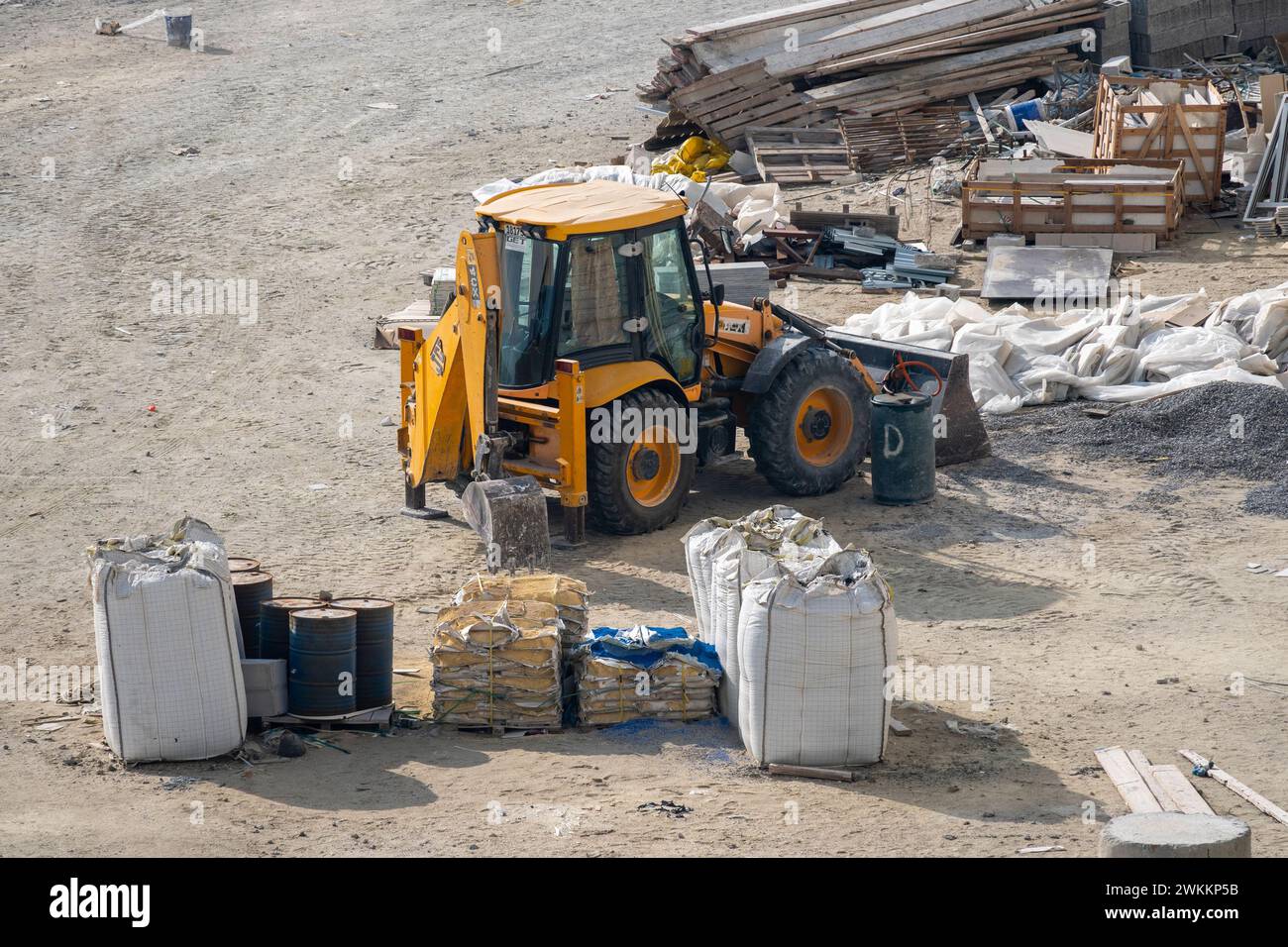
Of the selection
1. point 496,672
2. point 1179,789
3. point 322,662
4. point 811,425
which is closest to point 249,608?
point 322,662

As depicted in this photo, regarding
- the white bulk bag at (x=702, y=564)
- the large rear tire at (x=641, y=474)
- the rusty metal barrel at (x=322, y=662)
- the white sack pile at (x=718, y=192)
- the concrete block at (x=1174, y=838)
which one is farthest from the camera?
the white sack pile at (x=718, y=192)

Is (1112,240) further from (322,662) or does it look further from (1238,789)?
(322,662)

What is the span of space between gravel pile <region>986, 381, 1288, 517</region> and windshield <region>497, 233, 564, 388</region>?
15.1 feet

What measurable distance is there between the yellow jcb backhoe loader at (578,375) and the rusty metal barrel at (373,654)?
85.1 inches

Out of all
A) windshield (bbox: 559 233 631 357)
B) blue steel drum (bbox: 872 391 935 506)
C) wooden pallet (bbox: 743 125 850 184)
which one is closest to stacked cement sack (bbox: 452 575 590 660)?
windshield (bbox: 559 233 631 357)

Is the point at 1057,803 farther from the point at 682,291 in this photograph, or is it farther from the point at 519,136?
the point at 519,136

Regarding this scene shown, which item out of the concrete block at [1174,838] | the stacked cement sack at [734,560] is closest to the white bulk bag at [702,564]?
the stacked cement sack at [734,560]

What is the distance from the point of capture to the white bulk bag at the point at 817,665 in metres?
7.78

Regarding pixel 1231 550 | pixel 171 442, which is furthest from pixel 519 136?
pixel 1231 550

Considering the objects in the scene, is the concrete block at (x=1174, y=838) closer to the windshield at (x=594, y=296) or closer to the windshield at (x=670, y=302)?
the windshield at (x=594, y=296)

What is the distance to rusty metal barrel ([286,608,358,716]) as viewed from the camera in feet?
Result: 27.4

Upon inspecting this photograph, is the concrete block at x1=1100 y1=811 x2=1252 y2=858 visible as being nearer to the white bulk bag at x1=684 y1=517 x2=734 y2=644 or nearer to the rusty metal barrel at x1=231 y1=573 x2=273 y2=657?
the white bulk bag at x1=684 y1=517 x2=734 y2=644

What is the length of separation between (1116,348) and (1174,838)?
9.52 metres

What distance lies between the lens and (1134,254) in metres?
19.0
